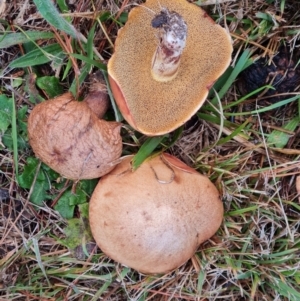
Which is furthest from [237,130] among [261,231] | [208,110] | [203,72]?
[261,231]

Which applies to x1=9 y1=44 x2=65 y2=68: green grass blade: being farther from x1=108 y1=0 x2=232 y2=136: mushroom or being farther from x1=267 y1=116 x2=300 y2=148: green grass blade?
x1=267 y1=116 x2=300 y2=148: green grass blade

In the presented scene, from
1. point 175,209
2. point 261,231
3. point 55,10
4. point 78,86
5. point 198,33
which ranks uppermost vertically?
point 55,10

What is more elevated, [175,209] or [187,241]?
[175,209]

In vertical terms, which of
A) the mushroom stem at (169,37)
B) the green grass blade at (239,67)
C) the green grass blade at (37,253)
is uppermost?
the mushroom stem at (169,37)

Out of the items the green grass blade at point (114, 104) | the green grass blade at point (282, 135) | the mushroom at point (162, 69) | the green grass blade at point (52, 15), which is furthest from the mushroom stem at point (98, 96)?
the green grass blade at point (282, 135)

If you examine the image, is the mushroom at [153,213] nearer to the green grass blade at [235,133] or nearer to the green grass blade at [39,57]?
the green grass blade at [235,133]

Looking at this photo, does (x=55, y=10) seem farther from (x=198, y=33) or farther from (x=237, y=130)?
(x=237, y=130)
